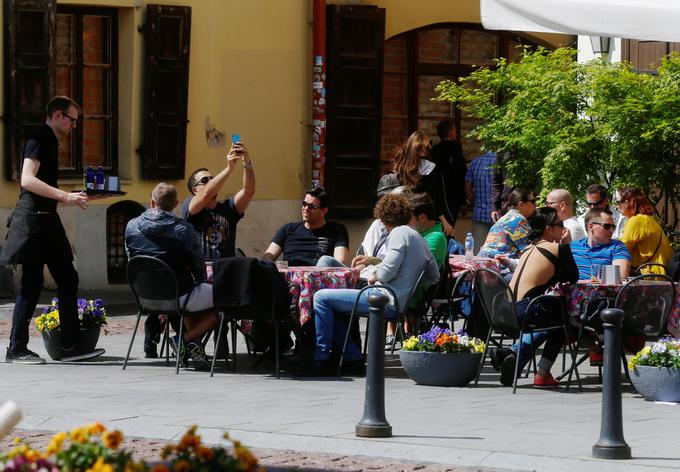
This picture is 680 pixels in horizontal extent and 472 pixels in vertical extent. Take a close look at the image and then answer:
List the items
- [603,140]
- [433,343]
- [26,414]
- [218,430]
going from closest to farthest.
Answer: [218,430]
[26,414]
[433,343]
[603,140]

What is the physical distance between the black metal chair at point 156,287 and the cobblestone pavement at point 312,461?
3117mm

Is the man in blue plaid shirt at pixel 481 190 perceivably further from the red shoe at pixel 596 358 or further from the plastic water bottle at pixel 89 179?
the red shoe at pixel 596 358

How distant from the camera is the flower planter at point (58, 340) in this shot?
12.0 metres

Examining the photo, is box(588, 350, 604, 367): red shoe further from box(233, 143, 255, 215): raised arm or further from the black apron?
the black apron

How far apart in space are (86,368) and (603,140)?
4849mm

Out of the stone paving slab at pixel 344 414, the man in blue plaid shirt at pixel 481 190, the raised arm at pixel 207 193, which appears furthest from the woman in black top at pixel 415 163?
the stone paving slab at pixel 344 414

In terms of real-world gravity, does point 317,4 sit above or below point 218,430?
above

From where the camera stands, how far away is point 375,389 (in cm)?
823

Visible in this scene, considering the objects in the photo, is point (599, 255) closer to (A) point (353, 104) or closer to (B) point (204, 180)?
(B) point (204, 180)

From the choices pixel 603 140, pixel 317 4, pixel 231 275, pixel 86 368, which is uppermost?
pixel 317 4

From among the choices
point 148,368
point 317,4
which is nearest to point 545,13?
point 148,368

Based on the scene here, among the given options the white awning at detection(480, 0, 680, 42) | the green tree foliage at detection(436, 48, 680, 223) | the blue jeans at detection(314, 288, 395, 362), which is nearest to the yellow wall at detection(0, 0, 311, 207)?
the green tree foliage at detection(436, 48, 680, 223)

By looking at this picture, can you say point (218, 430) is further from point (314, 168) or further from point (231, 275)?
point (314, 168)

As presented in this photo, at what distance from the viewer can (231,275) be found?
1102cm
